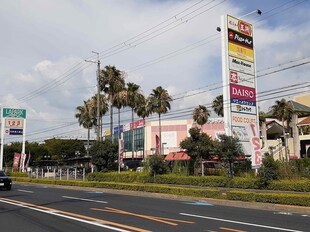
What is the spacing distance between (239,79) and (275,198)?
1744 cm

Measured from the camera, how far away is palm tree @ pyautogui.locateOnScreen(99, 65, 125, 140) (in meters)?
51.8

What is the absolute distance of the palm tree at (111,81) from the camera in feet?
170

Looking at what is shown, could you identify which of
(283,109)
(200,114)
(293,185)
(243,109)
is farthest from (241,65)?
(200,114)

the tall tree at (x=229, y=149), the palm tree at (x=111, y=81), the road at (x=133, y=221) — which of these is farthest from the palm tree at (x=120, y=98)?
the road at (x=133, y=221)

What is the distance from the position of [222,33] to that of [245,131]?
28.0ft

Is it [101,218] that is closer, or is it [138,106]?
[101,218]

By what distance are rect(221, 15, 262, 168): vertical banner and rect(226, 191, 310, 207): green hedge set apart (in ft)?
41.4

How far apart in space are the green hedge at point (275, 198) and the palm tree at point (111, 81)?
35.1 metres

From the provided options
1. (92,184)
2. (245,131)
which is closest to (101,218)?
(92,184)

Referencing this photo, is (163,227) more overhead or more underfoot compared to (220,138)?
more underfoot

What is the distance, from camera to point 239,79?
108 feet

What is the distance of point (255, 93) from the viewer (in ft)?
112

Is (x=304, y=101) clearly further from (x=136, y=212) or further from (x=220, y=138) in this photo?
(x=136, y=212)

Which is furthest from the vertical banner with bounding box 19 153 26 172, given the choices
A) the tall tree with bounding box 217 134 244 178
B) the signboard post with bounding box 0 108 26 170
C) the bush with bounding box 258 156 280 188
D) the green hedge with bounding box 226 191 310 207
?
the green hedge with bounding box 226 191 310 207
